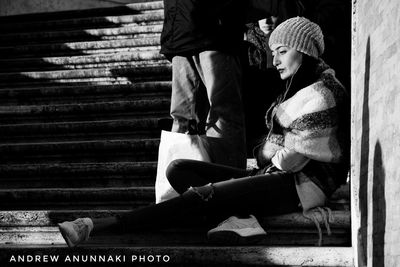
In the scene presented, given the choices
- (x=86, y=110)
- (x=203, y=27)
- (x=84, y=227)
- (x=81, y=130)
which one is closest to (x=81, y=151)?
(x=81, y=130)

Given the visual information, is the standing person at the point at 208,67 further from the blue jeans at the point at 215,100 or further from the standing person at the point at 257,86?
the standing person at the point at 257,86

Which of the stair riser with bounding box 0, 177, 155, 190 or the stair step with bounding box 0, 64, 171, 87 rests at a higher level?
the stair step with bounding box 0, 64, 171, 87

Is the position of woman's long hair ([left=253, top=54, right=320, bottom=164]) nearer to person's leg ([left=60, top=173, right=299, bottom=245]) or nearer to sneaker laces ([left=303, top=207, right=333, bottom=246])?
person's leg ([left=60, top=173, right=299, bottom=245])

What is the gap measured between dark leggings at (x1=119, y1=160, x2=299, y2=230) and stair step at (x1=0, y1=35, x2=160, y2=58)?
3.86 metres

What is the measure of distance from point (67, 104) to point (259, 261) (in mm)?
3131

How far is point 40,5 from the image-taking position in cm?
1073

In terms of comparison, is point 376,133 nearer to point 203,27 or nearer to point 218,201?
point 218,201

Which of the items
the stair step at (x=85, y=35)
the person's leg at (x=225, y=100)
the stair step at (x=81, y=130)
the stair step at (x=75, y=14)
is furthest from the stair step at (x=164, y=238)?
the stair step at (x=75, y=14)

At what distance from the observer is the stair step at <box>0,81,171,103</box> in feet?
22.7

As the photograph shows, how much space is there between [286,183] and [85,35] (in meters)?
4.66

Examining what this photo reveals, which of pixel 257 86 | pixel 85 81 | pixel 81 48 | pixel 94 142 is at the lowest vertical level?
pixel 94 142

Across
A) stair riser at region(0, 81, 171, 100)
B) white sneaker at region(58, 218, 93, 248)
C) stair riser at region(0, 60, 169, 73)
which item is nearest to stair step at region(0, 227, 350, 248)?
white sneaker at region(58, 218, 93, 248)

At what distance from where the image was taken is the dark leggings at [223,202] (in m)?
4.30

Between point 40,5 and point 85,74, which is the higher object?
point 40,5
